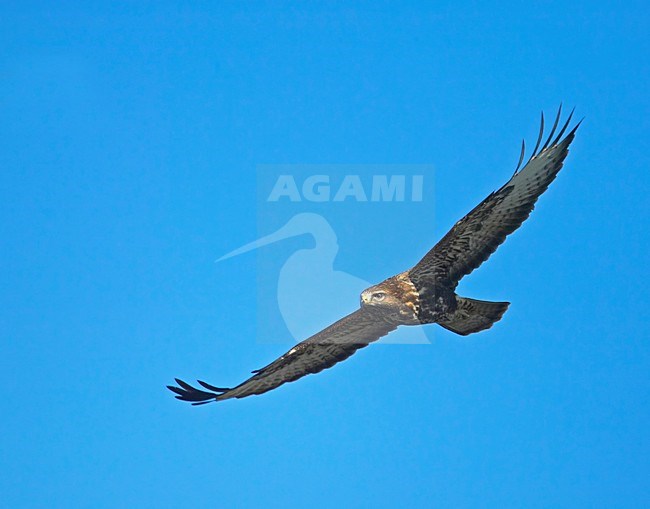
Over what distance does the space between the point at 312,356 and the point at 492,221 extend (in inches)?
109

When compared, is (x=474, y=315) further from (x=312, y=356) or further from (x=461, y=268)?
(x=312, y=356)

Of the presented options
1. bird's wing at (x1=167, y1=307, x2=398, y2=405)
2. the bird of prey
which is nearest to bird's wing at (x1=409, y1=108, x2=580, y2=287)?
the bird of prey

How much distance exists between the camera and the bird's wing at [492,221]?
11.1m

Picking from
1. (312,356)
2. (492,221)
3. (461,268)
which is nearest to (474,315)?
(461,268)

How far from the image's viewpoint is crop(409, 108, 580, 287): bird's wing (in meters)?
11.1

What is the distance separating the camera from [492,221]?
11.3 meters

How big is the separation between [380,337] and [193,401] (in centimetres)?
228

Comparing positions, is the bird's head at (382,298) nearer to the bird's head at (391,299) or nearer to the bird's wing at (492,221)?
the bird's head at (391,299)

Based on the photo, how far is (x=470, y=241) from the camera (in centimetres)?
1134

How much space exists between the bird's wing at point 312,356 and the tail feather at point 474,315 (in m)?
0.69

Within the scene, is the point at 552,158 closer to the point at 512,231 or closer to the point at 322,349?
the point at 512,231

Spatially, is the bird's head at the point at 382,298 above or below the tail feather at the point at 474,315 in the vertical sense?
above

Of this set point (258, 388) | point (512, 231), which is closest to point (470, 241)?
point (512, 231)

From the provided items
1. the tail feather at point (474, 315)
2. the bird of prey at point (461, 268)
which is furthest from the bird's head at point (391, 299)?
the tail feather at point (474, 315)
